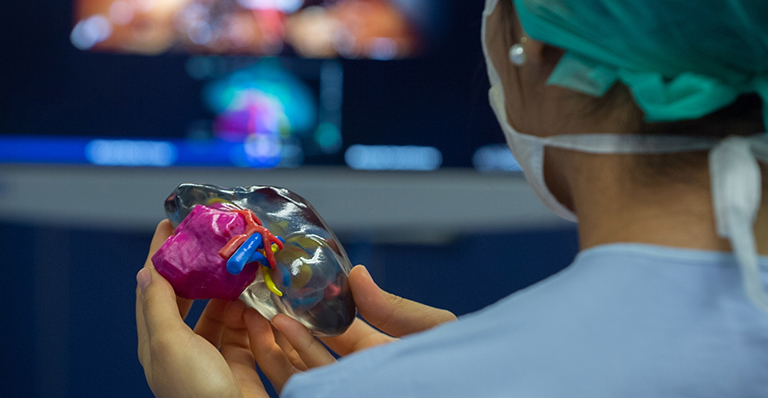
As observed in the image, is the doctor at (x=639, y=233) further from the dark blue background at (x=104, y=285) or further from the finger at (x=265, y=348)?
the dark blue background at (x=104, y=285)

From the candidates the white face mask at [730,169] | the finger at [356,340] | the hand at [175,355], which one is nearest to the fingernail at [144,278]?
the hand at [175,355]

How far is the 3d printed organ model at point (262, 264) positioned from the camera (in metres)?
0.64

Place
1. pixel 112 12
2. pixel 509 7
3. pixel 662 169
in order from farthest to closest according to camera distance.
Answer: pixel 112 12 → pixel 509 7 → pixel 662 169

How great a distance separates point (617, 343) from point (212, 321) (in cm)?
52

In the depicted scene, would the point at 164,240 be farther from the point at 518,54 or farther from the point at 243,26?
the point at 243,26

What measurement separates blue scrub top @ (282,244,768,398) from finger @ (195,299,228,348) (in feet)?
1.15

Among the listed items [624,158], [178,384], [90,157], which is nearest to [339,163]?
[90,157]

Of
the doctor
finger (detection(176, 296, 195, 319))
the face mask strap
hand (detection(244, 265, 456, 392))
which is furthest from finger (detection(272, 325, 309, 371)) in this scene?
the face mask strap

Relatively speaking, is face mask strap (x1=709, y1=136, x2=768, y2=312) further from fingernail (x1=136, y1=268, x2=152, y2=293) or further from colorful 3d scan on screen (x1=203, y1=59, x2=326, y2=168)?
colorful 3d scan on screen (x1=203, y1=59, x2=326, y2=168)

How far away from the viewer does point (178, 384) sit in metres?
0.61

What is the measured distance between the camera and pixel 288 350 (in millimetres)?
749

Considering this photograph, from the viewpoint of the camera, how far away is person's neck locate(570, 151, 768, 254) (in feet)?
1.47

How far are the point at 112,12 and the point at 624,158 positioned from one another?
1627 mm

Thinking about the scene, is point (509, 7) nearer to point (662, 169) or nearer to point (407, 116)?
point (662, 169)
